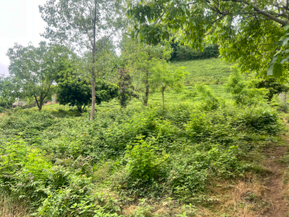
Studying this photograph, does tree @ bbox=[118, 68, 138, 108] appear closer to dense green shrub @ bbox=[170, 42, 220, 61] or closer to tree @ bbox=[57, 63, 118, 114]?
tree @ bbox=[57, 63, 118, 114]

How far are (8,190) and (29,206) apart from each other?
98cm

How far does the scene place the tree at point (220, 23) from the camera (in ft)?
13.1

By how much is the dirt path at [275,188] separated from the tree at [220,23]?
2436 millimetres

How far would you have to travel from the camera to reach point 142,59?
1414 cm

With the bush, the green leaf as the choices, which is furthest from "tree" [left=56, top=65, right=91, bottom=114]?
the green leaf

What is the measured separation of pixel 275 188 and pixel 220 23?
4.33m

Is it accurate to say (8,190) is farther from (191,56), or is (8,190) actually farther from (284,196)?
(191,56)

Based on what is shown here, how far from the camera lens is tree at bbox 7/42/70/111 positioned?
20.2 meters

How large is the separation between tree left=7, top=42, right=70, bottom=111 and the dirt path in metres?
21.7

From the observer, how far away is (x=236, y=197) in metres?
3.38

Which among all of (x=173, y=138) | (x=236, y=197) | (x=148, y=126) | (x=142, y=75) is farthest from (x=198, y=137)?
(x=142, y=75)

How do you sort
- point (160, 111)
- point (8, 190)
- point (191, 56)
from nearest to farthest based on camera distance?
point (8, 190) < point (160, 111) < point (191, 56)

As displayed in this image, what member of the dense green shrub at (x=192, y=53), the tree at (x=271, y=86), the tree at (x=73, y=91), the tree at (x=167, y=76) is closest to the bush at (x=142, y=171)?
the tree at (x=167, y=76)

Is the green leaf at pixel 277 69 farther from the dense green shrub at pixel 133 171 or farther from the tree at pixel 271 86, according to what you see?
the tree at pixel 271 86
